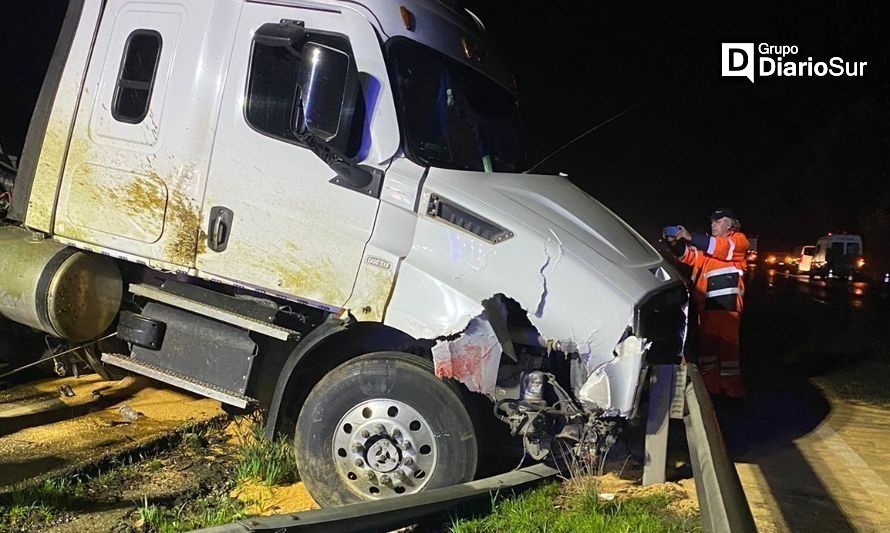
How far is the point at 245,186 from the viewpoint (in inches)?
162

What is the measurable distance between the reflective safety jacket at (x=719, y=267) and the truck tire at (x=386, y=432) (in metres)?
3.60

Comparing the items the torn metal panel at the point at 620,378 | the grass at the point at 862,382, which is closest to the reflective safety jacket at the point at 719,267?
the grass at the point at 862,382

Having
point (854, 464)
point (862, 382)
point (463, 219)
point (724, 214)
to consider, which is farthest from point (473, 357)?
point (862, 382)

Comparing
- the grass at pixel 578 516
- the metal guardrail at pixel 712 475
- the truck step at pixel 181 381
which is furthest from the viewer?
the truck step at pixel 181 381

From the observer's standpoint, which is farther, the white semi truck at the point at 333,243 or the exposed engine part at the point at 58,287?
the exposed engine part at the point at 58,287

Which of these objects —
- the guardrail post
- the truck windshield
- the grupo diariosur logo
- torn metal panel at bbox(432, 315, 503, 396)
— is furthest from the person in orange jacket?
the grupo diariosur logo

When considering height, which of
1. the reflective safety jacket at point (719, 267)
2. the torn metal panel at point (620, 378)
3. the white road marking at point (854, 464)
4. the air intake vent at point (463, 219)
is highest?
the reflective safety jacket at point (719, 267)

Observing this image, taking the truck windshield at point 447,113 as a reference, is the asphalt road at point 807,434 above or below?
below

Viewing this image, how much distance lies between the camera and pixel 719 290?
6.55 metres

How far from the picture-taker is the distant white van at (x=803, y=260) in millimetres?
27602

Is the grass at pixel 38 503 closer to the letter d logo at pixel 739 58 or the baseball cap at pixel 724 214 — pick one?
the baseball cap at pixel 724 214

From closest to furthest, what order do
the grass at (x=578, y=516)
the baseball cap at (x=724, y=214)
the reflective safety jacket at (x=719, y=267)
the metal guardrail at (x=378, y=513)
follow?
the metal guardrail at (x=378, y=513) → the grass at (x=578, y=516) → the reflective safety jacket at (x=719, y=267) → the baseball cap at (x=724, y=214)

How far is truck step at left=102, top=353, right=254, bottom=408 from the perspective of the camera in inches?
165

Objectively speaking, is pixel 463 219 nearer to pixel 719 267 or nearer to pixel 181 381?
pixel 181 381
